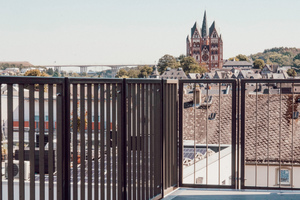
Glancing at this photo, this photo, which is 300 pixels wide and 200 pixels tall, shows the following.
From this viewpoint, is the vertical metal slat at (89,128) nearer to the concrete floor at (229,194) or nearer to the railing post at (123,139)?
the railing post at (123,139)

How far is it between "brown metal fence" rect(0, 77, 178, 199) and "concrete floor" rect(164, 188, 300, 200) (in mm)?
218

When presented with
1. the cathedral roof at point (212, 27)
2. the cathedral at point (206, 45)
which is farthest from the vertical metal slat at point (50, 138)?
the cathedral roof at point (212, 27)

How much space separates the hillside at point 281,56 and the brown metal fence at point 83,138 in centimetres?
9130

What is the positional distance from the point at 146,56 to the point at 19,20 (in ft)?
115

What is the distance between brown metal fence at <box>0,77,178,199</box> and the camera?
70.2 inches

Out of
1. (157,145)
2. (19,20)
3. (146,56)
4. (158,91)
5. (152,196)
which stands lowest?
(152,196)

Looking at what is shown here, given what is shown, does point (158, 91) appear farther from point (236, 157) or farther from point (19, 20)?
point (19, 20)

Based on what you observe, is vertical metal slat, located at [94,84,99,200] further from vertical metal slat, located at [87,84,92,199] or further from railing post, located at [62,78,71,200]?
railing post, located at [62,78,71,200]

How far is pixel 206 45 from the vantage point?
106 meters

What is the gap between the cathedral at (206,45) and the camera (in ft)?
342

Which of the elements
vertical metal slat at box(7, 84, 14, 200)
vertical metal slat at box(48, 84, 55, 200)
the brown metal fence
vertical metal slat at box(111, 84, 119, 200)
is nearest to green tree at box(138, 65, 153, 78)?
the brown metal fence

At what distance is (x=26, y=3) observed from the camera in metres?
98.4

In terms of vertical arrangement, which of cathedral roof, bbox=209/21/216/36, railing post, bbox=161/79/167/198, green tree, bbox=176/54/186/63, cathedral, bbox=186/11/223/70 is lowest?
railing post, bbox=161/79/167/198

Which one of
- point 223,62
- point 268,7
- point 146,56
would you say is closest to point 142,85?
point 146,56
